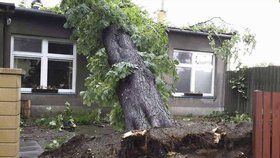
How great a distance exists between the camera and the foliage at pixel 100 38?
5926mm

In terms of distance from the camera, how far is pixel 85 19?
20.9 ft

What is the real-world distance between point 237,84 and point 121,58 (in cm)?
848

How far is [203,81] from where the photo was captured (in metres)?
14.8

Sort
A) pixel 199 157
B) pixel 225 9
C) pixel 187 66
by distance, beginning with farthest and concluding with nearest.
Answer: pixel 225 9 → pixel 187 66 → pixel 199 157

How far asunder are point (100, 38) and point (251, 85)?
25.1 ft

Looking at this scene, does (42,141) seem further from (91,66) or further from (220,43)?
(220,43)

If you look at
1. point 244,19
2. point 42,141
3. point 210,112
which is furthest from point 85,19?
point 244,19

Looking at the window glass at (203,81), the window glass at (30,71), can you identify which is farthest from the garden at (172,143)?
the window glass at (203,81)

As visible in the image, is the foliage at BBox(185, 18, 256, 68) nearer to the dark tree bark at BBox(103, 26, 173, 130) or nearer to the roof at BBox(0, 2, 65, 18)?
the roof at BBox(0, 2, 65, 18)

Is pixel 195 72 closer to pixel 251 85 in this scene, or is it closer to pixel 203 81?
pixel 203 81

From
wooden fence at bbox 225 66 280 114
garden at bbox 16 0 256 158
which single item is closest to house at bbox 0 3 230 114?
wooden fence at bbox 225 66 280 114

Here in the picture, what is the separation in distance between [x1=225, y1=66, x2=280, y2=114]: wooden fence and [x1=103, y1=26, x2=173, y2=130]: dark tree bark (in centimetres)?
727

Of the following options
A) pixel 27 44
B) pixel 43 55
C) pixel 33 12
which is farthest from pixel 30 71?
pixel 33 12

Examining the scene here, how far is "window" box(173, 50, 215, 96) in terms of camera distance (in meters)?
14.4
